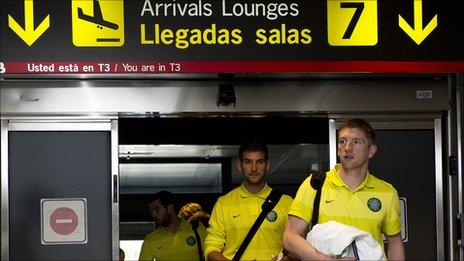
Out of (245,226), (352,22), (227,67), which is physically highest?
(352,22)

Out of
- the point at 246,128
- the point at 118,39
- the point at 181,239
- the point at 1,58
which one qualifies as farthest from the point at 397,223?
the point at 246,128

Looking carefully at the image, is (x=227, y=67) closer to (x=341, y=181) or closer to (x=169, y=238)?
(x=341, y=181)

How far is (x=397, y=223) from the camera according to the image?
5531 mm

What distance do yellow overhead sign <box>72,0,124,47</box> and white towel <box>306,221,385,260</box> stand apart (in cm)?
257

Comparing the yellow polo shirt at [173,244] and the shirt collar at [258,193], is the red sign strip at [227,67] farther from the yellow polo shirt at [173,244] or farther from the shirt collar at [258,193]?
the yellow polo shirt at [173,244]

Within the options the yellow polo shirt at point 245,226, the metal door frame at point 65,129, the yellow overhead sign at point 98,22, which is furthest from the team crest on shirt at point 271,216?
the yellow overhead sign at point 98,22

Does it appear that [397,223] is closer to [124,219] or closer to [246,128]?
[246,128]

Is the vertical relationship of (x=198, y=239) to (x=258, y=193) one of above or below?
below

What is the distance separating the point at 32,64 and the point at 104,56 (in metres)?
0.53

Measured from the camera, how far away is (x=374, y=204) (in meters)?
5.49

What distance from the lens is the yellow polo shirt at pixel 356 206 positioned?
5.43 metres

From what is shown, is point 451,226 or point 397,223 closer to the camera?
point 397,223

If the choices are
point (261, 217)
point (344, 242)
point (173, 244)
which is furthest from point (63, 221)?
point (344, 242)

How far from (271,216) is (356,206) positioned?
1531 mm
